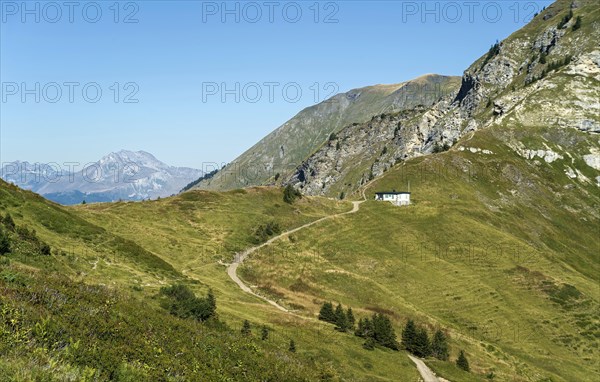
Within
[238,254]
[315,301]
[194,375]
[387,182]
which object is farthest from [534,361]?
[387,182]

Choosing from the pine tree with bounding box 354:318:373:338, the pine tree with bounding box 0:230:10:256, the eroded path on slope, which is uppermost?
the pine tree with bounding box 0:230:10:256

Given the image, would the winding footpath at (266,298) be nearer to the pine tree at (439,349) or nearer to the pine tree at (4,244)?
the pine tree at (439,349)

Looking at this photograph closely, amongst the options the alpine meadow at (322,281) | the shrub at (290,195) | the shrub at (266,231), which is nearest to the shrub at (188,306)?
the alpine meadow at (322,281)

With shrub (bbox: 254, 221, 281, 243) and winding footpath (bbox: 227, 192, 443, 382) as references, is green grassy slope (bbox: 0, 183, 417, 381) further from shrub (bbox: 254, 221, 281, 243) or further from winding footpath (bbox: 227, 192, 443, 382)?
shrub (bbox: 254, 221, 281, 243)

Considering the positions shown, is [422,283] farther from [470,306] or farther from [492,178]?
[492,178]

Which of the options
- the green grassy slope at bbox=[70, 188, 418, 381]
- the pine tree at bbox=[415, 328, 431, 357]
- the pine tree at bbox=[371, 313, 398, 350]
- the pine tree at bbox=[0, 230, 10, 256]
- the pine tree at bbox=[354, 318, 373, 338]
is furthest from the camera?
the pine tree at bbox=[415, 328, 431, 357]

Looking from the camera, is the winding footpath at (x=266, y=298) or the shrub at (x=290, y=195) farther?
the shrub at (x=290, y=195)

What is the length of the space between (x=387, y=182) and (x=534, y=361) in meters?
96.2

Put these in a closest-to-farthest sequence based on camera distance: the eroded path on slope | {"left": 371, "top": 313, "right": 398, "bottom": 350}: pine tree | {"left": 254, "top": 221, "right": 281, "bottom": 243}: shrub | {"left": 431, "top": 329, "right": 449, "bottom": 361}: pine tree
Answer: {"left": 371, "top": 313, "right": 398, "bottom": 350}: pine tree < {"left": 431, "top": 329, "right": 449, "bottom": 361}: pine tree < the eroded path on slope < {"left": 254, "top": 221, "right": 281, "bottom": 243}: shrub

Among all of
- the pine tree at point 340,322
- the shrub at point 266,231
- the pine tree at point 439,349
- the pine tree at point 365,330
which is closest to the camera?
the pine tree at point 365,330

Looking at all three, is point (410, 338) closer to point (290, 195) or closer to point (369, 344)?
point (369, 344)

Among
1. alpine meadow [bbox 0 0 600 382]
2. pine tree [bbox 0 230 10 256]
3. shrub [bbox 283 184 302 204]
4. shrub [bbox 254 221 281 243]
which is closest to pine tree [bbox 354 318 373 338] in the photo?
alpine meadow [bbox 0 0 600 382]

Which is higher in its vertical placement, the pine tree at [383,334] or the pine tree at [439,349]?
the pine tree at [383,334]

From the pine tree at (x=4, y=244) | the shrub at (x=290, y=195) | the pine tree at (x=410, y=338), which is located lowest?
the pine tree at (x=410, y=338)
